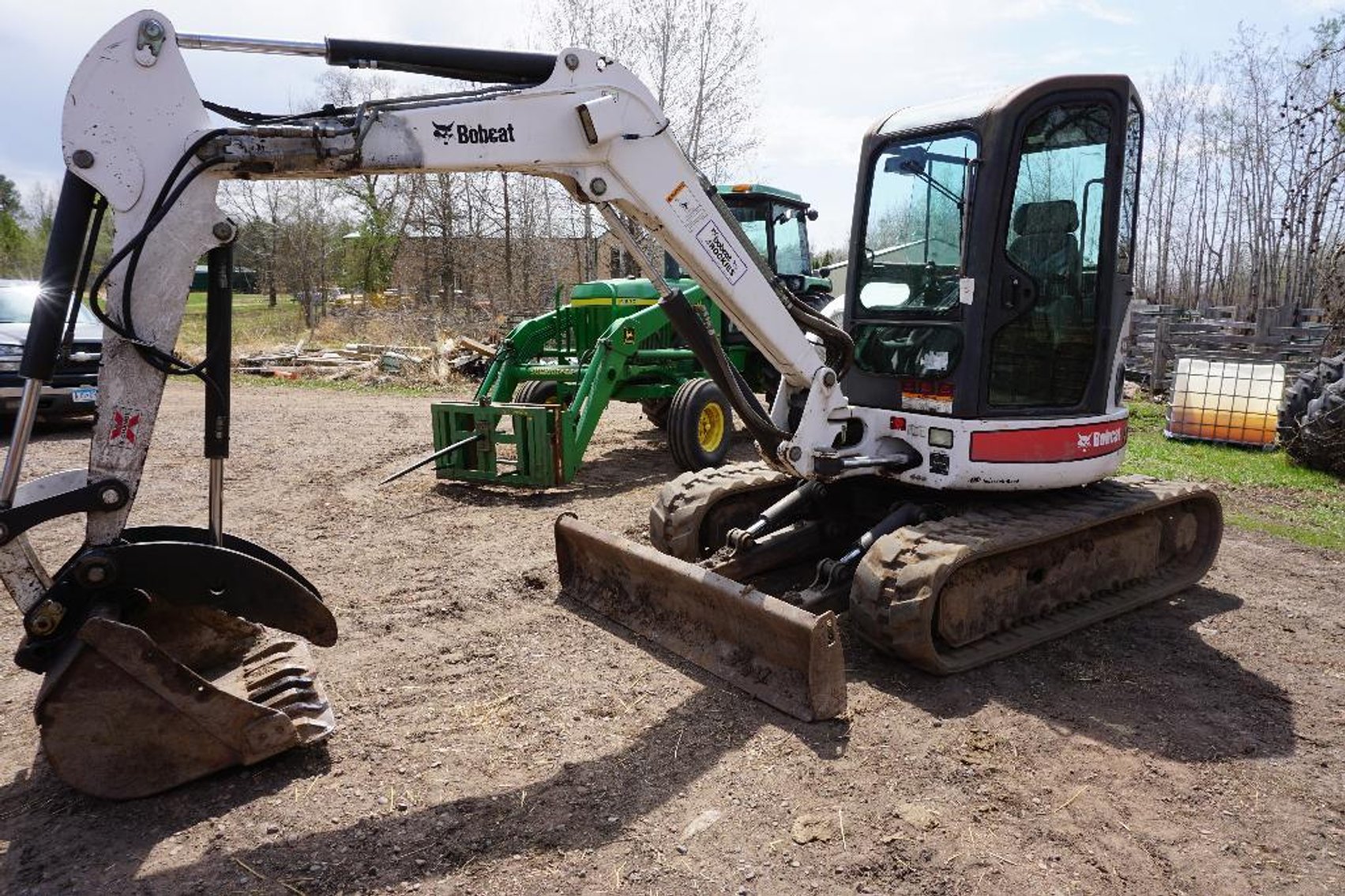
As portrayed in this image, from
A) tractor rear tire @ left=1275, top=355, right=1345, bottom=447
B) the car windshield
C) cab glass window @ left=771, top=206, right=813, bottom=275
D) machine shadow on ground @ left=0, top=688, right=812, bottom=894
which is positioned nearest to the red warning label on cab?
machine shadow on ground @ left=0, top=688, right=812, bottom=894

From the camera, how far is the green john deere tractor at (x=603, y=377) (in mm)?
7883

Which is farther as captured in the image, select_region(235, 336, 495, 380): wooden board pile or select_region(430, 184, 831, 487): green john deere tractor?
select_region(235, 336, 495, 380): wooden board pile

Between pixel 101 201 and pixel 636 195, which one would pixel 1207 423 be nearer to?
pixel 636 195

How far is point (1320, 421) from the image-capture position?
29.4ft

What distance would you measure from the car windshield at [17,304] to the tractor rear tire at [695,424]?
284 inches

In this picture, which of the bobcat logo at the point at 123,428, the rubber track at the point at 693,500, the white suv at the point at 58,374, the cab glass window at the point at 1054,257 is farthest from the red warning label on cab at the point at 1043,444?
the white suv at the point at 58,374

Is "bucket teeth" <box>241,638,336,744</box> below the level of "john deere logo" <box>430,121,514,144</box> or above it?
below

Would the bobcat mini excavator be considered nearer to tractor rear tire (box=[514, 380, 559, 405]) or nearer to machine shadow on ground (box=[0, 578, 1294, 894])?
machine shadow on ground (box=[0, 578, 1294, 894])

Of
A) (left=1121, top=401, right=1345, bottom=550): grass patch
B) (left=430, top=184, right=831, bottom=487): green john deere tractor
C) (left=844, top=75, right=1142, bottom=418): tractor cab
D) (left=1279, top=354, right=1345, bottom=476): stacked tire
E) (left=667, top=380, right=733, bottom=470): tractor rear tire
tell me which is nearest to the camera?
(left=844, top=75, right=1142, bottom=418): tractor cab

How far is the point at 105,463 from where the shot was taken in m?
3.05

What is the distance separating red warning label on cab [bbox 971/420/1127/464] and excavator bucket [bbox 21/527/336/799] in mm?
3103

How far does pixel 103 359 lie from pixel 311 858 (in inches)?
69.1

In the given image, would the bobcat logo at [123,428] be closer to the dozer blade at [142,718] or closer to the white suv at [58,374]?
the dozer blade at [142,718]

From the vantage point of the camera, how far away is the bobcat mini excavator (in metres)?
3.04
